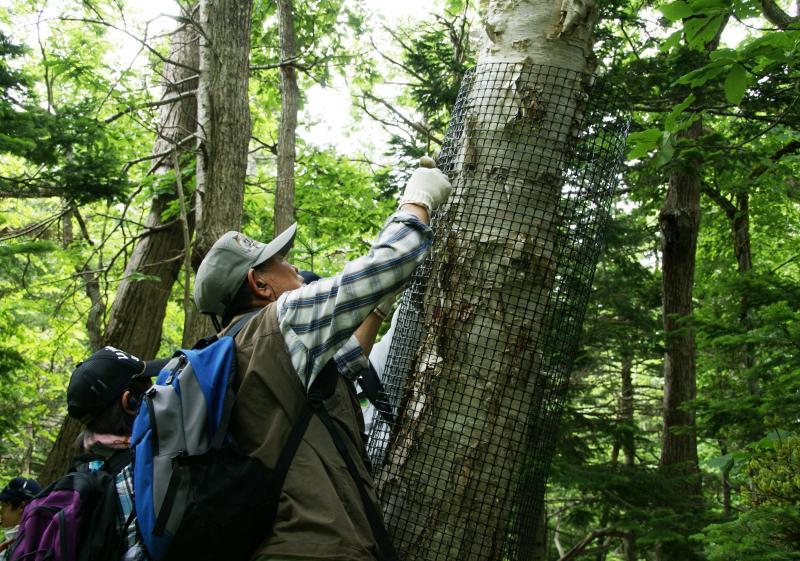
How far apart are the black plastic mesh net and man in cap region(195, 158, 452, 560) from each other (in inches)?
13.9

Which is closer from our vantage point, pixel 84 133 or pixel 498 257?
pixel 498 257

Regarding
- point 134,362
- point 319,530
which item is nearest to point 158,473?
point 319,530

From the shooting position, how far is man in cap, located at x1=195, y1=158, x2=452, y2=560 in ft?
5.36

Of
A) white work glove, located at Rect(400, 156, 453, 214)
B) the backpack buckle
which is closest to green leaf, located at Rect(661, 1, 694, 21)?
white work glove, located at Rect(400, 156, 453, 214)

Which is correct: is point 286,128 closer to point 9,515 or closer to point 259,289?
point 9,515

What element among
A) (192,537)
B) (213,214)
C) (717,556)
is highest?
(213,214)

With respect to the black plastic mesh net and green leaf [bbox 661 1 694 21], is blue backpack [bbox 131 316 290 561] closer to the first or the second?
the black plastic mesh net

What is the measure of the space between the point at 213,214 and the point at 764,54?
3580 millimetres

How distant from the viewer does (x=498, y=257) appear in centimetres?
222

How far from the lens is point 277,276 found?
2.26 metres

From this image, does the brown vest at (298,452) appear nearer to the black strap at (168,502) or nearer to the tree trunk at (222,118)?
the black strap at (168,502)

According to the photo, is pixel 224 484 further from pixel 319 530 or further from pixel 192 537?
pixel 319 530

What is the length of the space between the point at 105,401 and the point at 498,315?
1.62m

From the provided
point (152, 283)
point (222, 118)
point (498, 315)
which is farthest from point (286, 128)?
point (498, 315)
